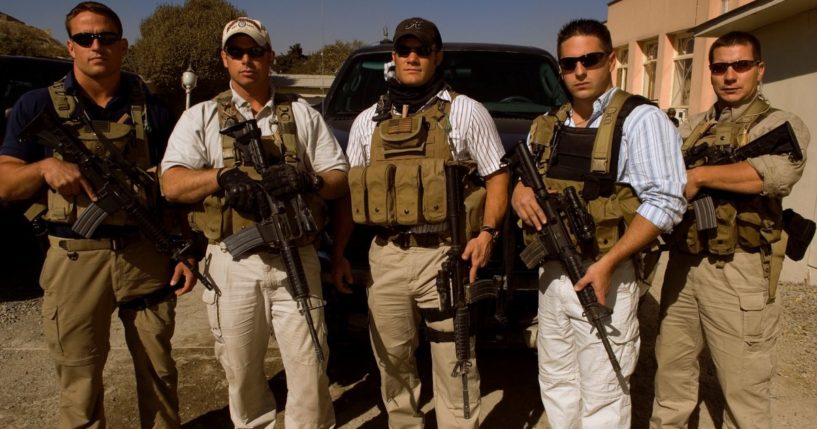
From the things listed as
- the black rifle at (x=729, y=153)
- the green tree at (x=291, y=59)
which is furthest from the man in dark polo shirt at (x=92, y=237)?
the green tree at (x=291, y=59)

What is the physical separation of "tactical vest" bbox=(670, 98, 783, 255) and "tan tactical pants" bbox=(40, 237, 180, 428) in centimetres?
252

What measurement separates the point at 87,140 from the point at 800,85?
260 inches

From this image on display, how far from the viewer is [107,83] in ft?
A: 8.81

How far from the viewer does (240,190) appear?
2307mm

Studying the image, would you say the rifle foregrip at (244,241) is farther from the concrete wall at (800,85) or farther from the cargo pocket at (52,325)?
the concrete wall at (800,85)

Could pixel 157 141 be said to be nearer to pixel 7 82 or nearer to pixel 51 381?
pixel 51 381

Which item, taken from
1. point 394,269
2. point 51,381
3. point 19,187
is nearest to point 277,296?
point 394,269

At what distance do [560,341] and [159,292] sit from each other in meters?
1.91

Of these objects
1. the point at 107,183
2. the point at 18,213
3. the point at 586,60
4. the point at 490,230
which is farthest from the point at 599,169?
the point at 18,213

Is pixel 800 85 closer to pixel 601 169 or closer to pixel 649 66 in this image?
pixel 601 169

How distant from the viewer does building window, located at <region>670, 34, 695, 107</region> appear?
1343cm

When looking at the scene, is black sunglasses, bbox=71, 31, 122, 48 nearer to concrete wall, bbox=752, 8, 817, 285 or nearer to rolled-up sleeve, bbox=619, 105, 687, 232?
rolled-up sleeve, bbox=619, 105, 687, 232

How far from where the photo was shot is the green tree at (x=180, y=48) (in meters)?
27.8

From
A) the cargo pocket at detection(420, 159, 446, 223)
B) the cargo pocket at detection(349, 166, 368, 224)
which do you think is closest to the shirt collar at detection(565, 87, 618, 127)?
the cargo pocket at detection(420, 159, 446, 223)
